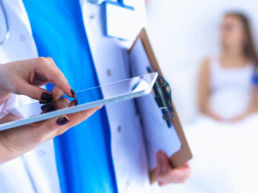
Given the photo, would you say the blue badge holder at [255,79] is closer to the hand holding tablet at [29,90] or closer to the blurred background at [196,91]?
the blurred background at [196,91]

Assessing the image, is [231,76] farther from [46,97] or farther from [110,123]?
[46,97]

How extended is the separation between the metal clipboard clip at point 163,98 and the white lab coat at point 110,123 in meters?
0.15

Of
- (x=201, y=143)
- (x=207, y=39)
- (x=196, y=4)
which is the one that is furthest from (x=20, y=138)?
(x=207, y=39)

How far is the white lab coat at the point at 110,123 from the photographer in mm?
477

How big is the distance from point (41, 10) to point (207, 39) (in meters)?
1.46

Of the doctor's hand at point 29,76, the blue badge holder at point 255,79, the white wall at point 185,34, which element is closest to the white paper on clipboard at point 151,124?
the doctor's hand at point 29,76

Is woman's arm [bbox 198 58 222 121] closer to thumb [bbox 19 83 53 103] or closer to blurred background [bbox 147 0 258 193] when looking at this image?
blurred background [bbox 147 0 258 193]

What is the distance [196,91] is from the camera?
1.73 meters

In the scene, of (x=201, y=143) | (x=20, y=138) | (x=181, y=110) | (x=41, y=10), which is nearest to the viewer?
(x=20, y=138)

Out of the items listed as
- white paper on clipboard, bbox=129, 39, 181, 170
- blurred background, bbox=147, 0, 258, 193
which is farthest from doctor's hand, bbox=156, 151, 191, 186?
blurred background, bbox=147, 0, 258, 193

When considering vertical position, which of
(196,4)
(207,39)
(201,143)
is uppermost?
(196,4)

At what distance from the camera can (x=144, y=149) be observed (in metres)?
0.68

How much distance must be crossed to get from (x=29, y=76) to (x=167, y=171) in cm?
43

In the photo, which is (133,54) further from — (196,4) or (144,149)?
(196,4)
